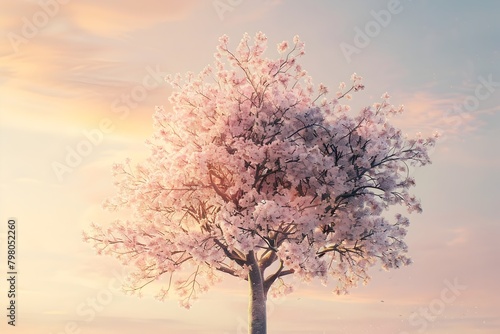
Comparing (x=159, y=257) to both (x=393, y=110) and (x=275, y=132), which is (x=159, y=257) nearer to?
(x=275, y=132)

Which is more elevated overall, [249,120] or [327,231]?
[249,120]

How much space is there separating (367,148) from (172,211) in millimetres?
6814

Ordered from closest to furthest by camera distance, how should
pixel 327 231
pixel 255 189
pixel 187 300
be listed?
pixel 255 189 < pixel 327 231 < pixel 187 300

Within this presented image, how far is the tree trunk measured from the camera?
23297 mm

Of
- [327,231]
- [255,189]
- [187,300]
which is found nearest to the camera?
[255,189]

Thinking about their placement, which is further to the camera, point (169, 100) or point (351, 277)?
point (351, 277)

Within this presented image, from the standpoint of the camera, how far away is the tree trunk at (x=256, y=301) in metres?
23.3

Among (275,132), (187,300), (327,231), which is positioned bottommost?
(187,300)

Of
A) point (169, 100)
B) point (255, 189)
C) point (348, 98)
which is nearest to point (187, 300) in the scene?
point (255, 189)

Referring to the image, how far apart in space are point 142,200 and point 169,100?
3.44 m

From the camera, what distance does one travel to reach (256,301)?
928 inches

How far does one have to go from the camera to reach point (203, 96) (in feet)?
74.4

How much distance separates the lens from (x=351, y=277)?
989 inches

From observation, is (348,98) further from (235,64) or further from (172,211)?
(172,211)
